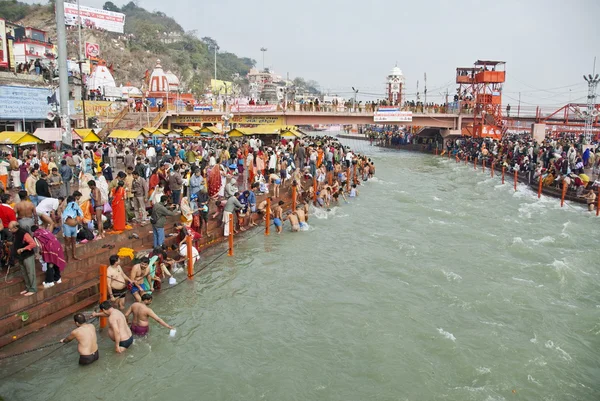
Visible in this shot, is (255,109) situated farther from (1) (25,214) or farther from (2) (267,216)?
(1) (25,214)

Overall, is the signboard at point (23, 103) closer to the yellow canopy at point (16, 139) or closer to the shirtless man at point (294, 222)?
the yellow canopy at point (16, 139)

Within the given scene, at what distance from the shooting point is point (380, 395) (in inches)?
309

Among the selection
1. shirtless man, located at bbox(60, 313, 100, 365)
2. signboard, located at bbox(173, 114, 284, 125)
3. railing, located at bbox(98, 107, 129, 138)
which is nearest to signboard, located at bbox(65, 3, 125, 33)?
signboard, located at bbox(173, 114, 284, 125)

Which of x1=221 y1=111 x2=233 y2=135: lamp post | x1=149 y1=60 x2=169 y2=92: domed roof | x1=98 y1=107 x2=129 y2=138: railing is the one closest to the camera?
x1=98 y1=107 x2=129 y2=138: railing

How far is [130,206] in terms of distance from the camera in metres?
13.3

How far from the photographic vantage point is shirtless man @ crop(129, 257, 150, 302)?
9.91 meters

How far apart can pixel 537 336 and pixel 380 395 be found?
3988 millimetres

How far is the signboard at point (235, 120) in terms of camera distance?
40.3m

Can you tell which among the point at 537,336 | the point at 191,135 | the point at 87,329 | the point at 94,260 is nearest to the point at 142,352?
the point at 87,329

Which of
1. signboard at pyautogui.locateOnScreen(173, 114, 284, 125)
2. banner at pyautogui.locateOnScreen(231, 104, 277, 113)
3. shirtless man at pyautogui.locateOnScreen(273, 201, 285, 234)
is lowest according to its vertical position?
shirtless man at pyautogui.locateOnScreen(273, 201, 285, 234)

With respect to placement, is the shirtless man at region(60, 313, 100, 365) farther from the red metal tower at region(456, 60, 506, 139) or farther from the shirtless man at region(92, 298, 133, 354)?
the red metal tower at region(456, 60, 506, 139)

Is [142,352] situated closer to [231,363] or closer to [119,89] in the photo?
[231,363]

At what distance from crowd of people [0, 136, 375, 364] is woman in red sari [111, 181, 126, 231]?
0.02 meters

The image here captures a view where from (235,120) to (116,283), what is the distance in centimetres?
3327
